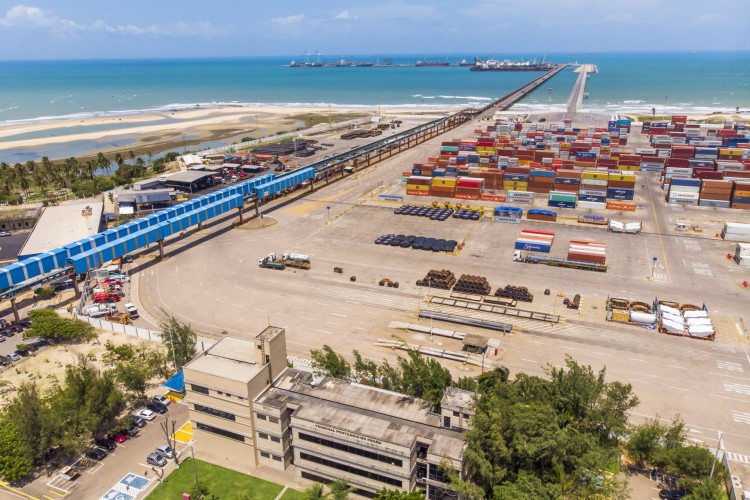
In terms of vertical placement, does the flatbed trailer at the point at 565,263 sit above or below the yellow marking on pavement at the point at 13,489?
above

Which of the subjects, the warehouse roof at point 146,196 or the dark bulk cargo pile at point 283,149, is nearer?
the warehouse roof at point 146,196

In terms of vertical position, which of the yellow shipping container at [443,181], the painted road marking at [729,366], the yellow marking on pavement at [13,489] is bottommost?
the yellow marking on pavement at [13,489]

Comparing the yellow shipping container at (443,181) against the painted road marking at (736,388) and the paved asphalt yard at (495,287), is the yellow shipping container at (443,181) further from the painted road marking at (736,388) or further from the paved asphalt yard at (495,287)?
the painted road marking at (736,388)

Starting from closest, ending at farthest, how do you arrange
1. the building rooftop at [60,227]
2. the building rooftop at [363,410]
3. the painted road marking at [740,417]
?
1. the building rooftop at [363,410]
2. the painted road marking at [740,417]
3. the building rooftop at [60,227]

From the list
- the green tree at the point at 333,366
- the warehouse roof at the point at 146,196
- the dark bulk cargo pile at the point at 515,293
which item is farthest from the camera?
the warehouse roof at the point at 146,196

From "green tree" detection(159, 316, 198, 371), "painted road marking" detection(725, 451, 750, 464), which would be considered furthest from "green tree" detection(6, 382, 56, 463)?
"painted road marking" detection(725, 451, 750, 464)

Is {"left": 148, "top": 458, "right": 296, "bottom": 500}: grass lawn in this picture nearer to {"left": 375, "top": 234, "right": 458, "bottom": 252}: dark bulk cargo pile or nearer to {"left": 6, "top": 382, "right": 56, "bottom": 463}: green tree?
{"left": 6, "top": 382, "right": 56, "bottom": 463}: green tree

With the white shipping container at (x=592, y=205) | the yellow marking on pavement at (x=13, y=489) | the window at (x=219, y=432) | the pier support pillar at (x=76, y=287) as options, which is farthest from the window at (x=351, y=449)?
the white shipping container at (x=592, y=205)
